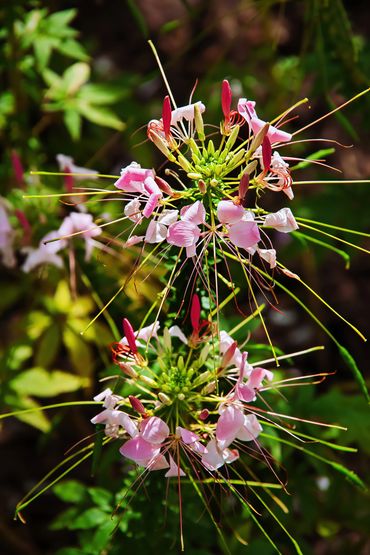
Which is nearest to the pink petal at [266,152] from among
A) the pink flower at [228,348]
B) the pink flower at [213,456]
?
the pink flower at [228,348]

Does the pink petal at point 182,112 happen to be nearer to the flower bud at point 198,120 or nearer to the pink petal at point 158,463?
the flower bud at point 198,120

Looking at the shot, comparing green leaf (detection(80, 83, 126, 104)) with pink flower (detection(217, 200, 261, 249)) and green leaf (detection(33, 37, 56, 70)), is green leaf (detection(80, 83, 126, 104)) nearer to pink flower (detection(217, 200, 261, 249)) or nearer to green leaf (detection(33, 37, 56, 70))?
green leaf (detection(33, 37, 56, 70))

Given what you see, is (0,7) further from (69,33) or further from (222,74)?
(222,74)

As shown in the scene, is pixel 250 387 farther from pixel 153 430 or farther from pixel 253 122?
pixel 253 122

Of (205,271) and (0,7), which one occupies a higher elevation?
(0,7)

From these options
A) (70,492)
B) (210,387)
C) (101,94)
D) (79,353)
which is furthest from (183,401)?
(101,94)

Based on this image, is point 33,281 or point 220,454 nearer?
point 220,454

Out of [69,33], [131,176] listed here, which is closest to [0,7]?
[69,33]
